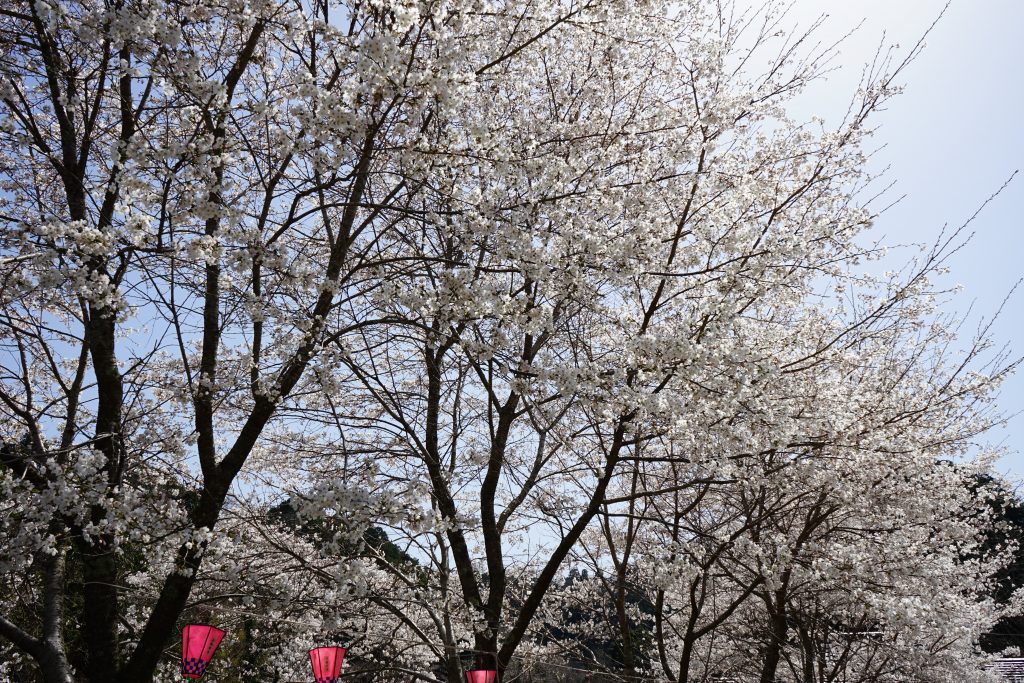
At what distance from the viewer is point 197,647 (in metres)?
5.18

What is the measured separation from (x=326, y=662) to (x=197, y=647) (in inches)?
→ 41.2

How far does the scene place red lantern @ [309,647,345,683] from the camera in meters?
5.67

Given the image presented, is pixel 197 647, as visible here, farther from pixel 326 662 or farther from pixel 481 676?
pixel 481 676

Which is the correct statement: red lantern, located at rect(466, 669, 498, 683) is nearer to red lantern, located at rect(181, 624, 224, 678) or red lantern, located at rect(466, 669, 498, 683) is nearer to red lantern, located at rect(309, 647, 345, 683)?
red lantern, located at rect(309, 647, 345, 683)

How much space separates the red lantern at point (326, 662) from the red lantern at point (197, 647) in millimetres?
837

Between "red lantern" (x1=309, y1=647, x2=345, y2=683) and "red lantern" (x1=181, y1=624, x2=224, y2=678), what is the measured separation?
84cm

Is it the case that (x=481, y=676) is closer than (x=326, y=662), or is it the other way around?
(x=326, y=662)

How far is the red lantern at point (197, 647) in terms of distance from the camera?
5.12 m

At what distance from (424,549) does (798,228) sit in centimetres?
441

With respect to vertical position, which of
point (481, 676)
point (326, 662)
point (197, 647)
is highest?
point (197, 647)

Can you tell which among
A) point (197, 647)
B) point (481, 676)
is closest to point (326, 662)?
point (197, 647)

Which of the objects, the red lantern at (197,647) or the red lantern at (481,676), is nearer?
the red lantern at (197,647)

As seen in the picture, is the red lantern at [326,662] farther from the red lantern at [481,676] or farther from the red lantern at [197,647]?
the red lantern at [481,676]

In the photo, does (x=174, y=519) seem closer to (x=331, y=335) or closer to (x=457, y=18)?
(x=331, y=335)
